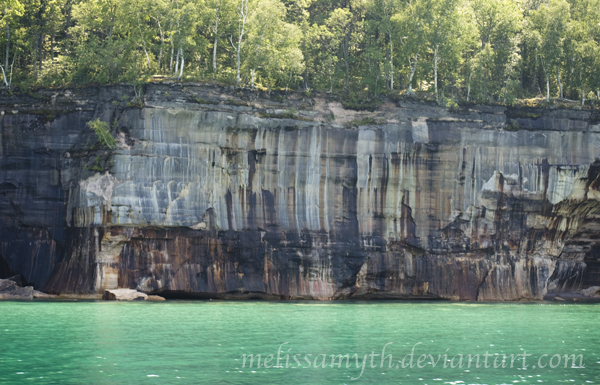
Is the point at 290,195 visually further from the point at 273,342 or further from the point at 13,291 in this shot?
the point at 273,342

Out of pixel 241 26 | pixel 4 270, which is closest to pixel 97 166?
pixel 4 270

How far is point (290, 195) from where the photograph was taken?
43.4 m

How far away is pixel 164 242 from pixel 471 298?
20.0 meters

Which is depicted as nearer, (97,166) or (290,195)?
(97,166)

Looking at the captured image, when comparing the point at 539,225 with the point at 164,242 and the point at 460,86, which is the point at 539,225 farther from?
the point at 164,242

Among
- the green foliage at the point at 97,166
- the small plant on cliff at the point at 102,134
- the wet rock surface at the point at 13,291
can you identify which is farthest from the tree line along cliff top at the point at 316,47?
the wet rock surface at the point at 13,291

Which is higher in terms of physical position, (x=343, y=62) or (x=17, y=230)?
(x=343, y=62)

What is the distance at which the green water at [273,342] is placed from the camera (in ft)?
51.9

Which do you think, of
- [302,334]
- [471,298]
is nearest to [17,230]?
[302,334]

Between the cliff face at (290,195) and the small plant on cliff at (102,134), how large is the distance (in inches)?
25.0

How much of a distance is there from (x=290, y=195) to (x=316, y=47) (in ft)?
48.8

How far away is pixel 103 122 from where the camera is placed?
41.7 meters

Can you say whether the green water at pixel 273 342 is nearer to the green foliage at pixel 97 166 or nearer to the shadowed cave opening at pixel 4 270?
the green foliage at pixel 97 166

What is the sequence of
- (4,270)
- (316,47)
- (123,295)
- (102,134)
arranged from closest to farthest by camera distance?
1. (123,295)
2. (102,134)
3. (4,270)
4. (316,47)
